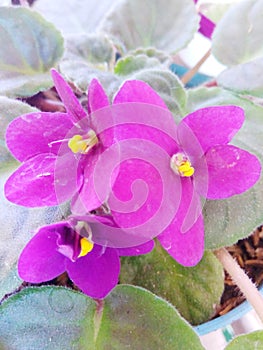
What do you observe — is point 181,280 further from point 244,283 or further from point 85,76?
point 85,76

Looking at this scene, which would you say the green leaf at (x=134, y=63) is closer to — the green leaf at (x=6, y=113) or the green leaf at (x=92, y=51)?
the green leaf at (x=92, y=51)

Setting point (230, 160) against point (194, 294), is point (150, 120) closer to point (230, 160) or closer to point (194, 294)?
point (230, 160)

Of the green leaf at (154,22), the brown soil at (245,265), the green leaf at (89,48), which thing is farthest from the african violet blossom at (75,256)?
the green leaf at (154,22)

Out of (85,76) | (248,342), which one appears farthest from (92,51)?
(248,342)

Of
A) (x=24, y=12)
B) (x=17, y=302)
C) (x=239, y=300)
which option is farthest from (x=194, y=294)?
(x=24, y=12)

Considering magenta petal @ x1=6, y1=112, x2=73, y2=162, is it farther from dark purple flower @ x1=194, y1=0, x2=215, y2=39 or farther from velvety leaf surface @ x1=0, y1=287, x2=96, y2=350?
dark purple flower @ x1=194, y1=0, x2=215, y2=39

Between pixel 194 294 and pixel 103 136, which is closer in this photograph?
pixel 103 136

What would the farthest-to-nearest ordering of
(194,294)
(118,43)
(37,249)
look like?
(118,43), (194,294), (37,249)

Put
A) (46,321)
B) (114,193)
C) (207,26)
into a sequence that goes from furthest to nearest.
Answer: (207,26) → (46,321) → (114,193)
